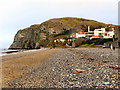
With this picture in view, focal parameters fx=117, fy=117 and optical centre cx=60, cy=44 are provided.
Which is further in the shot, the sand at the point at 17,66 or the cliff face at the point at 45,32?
the cliff face at the point at 45,32

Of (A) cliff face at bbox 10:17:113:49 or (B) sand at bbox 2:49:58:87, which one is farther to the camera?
(A) cliff face at bbox 10:17:113:49

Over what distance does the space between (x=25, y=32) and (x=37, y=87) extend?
196 m

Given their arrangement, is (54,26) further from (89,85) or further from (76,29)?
(89,85)

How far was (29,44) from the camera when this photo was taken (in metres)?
179

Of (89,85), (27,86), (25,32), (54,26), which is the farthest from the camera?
(25,32)

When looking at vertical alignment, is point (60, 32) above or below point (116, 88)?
above

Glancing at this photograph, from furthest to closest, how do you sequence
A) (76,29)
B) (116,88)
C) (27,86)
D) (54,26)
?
1. (54,26)
2. (76,29)
3. (27,86)
4. (116,88)

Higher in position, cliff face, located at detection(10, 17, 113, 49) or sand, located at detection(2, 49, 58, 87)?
cliff face, located at detection(10, 17, 113, 49)

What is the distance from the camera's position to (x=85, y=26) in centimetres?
16475

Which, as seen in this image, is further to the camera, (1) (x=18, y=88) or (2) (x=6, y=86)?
(2) (x=6, y=86)

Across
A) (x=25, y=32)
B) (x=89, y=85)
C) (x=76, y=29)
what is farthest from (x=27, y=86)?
(x=25, y=32)

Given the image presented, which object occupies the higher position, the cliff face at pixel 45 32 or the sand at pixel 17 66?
the cliff face at pixel 45 32

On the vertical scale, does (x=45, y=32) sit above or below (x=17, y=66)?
above

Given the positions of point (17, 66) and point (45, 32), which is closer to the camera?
point (17, 66)
